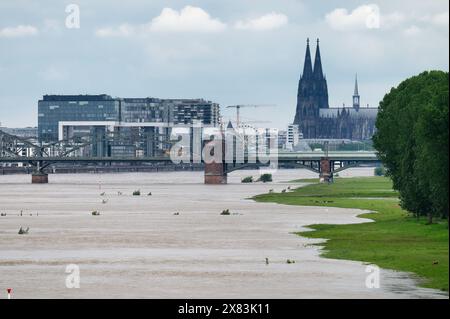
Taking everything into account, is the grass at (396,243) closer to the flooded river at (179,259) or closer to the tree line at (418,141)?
the flooded river at (179,259)

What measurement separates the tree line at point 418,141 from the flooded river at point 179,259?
8.07m

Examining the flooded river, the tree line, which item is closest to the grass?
the flooded river

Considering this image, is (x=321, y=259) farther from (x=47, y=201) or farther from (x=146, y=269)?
(x=47, y=201)

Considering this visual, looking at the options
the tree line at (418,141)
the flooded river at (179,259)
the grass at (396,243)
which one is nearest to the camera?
the flooded river at (179,259)

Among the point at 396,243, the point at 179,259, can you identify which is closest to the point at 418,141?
the point at 396,243

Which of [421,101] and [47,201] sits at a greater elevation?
[421,101]

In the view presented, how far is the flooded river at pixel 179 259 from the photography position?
7106cm

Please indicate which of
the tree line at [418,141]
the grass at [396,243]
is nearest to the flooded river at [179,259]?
the grass at [396,243]

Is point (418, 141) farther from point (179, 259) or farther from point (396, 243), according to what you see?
point (179, 259)

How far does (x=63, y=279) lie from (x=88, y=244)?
25.8 metres

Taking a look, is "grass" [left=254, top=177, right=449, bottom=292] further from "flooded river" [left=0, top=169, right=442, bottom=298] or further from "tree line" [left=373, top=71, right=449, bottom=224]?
"tree line" [left=373, top=71, right=449, bottom=224]

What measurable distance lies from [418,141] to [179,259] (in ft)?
86.4
